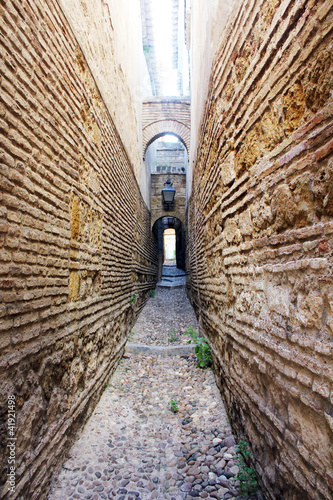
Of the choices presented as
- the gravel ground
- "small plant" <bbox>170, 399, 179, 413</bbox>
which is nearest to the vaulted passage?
"small plant" <bbox>170, 399, 179, 413</bbox>

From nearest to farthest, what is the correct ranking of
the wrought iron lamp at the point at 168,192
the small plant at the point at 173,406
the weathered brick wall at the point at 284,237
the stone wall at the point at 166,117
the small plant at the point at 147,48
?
the weathered brick wall at the point at 284,237, the small plant at the point at 173,406, the stone wall at the point at 166,117, the wrought iron lamp at the point at 168,192, the small plant at the point at 147,48

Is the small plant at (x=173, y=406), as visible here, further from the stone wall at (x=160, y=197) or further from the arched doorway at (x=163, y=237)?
the arched doorway at (x=163, y=237)

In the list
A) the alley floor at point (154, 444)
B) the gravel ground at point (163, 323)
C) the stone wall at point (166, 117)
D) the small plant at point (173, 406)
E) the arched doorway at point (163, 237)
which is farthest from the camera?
the arched doorway at point (163, 237)

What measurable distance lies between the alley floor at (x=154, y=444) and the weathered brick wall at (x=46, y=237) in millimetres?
203

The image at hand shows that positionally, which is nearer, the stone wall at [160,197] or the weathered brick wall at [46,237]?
the weathered brick wall at [46,237]

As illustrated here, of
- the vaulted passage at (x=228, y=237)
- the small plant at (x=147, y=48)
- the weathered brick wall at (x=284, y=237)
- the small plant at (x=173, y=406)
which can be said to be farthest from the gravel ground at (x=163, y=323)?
the small plant at (x=147, y=48)

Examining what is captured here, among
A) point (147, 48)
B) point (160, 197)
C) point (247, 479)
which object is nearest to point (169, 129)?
point (160, 197)

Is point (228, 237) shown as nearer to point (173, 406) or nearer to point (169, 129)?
point (173, 406)

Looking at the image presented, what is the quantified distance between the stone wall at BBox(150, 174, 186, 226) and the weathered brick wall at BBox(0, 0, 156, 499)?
8189 millimetres

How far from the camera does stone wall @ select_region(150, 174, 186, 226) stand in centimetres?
1127

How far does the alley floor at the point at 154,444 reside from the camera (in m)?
1.84

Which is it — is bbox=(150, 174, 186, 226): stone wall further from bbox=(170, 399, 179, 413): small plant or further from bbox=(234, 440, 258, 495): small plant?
bbox=(234, 440, 258, 495): small plant

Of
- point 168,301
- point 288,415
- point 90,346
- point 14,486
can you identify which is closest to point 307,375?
point 288,415

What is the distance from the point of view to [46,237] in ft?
5.93
